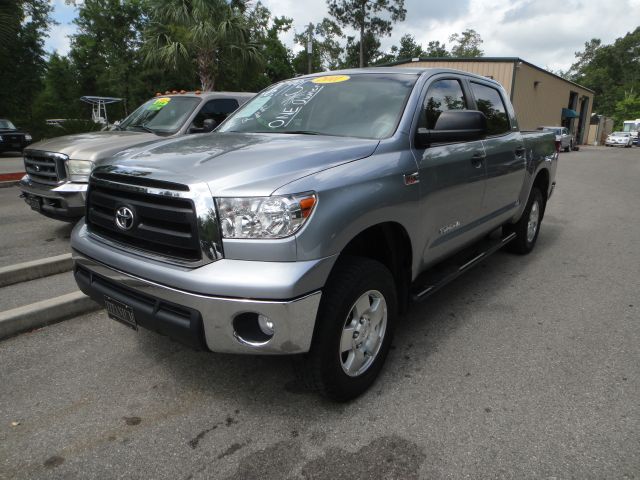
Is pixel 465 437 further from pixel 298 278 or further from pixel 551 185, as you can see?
pixel 551 185

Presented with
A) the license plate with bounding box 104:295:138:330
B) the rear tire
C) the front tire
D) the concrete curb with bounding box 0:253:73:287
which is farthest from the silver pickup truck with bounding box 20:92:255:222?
the rear tire

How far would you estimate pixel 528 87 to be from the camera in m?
30.4

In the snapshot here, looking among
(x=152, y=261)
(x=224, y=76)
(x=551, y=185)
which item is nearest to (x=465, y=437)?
(x=152, y=261)

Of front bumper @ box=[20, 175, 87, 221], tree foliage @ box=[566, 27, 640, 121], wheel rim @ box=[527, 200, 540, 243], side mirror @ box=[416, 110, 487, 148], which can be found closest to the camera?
side mirror @ box=[416, 110, 487, 148]

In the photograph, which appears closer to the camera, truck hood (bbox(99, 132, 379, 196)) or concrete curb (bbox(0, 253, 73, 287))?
truck hood (bbox(99, 132, 379, 196))

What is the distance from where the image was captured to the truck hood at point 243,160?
2.21m

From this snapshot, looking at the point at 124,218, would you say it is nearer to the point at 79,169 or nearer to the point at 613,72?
the point at 79,169

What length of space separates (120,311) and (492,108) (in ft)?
12.1

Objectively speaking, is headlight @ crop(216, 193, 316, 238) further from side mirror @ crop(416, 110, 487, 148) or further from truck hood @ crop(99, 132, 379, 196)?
side mirror @ crop(416, 110, 487, 148)

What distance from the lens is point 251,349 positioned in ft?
7.23

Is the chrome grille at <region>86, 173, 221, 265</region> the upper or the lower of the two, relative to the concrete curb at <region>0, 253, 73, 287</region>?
upper

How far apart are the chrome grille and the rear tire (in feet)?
13.3

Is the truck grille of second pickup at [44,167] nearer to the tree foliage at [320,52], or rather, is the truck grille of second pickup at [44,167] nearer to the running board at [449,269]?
the running board at [449,269]

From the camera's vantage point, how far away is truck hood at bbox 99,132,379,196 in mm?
2211
